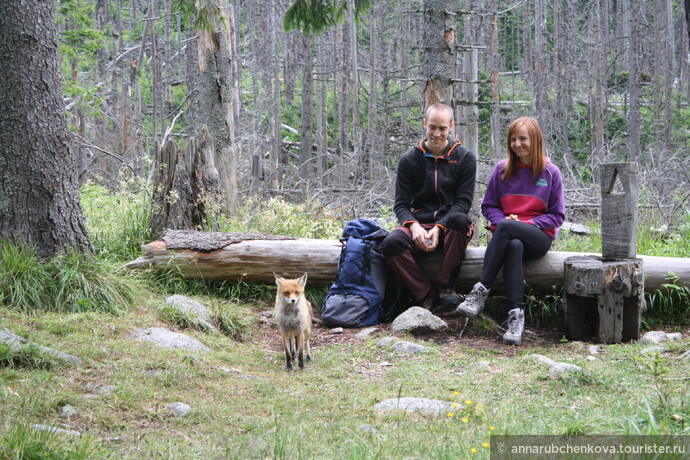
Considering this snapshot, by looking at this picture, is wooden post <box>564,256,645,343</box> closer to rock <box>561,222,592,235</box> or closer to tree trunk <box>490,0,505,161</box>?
rock <box>561,222,592,235</box>

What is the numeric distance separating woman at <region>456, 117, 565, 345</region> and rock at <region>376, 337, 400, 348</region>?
0.69 metres

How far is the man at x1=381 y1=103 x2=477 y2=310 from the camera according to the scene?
6.09 m

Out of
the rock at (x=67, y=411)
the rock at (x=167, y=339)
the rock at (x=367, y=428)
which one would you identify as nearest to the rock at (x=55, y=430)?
the rock at (x=67, y=411)

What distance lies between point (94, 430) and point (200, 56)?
24.7 feet

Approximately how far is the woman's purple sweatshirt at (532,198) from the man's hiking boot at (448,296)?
2.66ft

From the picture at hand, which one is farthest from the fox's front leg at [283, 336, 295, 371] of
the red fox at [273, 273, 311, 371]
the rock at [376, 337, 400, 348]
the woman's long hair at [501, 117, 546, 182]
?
the woman's long hair at [501, 117, 546, 182]

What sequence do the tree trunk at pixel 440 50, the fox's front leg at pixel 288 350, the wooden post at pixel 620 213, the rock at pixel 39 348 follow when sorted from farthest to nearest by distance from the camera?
the tree trunk at pixel 440 50
the wooden post at pixel 620 213
the fox's front leg at pixel 288 350
the rock at pixel 39 348

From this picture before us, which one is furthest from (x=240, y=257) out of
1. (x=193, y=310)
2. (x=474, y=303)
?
(x=474, y=303)

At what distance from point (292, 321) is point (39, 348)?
1.84m

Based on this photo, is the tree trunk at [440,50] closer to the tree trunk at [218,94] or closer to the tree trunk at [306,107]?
the tree trunk at [218,94]

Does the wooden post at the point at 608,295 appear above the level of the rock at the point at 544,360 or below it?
above

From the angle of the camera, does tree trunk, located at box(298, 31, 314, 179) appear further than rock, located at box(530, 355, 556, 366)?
Yes

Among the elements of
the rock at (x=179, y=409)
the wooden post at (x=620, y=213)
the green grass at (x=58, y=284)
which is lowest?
the rock at (x=179, y=409)

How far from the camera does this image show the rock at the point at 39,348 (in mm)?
4078
